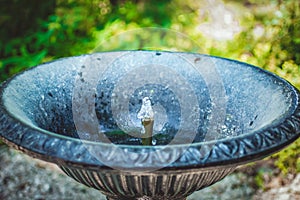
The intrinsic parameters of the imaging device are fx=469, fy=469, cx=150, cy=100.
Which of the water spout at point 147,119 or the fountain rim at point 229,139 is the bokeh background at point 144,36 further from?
the fountain rim at point 229,139

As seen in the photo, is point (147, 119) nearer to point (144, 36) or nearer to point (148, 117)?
point (148, 117)

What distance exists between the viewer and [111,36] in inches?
175

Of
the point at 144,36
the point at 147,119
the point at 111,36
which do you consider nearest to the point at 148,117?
the point at 147,119

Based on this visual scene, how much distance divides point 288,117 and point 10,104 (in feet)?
3.08

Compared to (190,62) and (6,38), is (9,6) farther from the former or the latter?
(190,62)

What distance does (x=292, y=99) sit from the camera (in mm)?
1669

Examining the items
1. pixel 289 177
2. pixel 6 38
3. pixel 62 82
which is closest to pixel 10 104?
pixel 62 82

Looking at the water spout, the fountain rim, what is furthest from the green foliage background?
the fountain rim

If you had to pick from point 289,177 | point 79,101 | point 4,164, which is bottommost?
point 4,164

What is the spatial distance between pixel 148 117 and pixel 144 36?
9.77 feet

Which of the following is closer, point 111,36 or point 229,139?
point 229,139

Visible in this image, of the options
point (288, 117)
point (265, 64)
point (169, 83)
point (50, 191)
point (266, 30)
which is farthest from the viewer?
point (266, 30)

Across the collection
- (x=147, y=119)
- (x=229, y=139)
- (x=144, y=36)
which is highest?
(x=229, y=139)

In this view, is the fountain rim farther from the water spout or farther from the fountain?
the water spout
